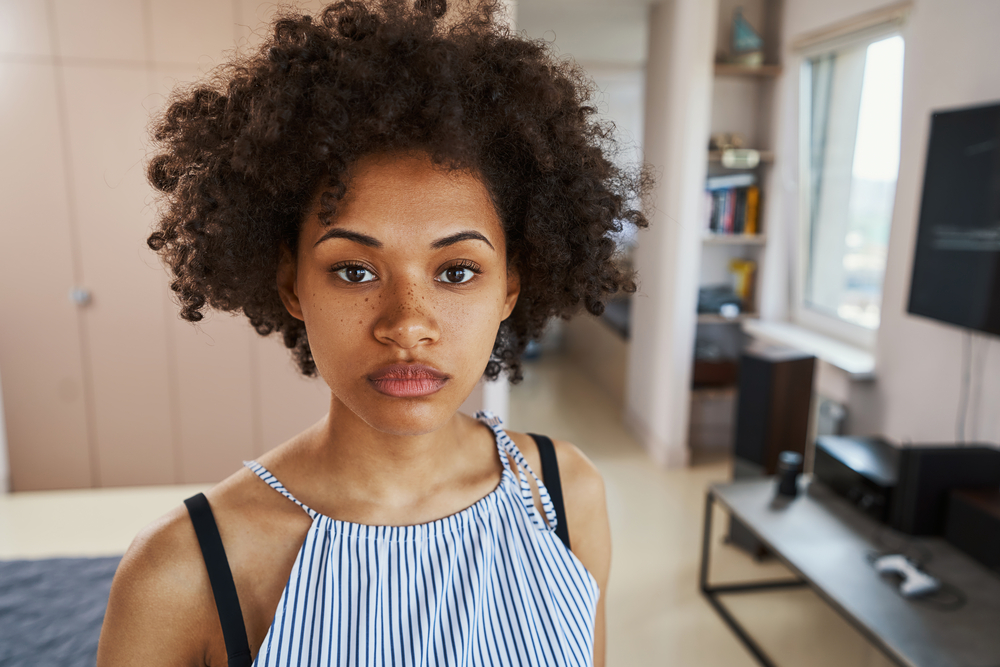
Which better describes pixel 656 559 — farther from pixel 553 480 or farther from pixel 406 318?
pixel 406 318

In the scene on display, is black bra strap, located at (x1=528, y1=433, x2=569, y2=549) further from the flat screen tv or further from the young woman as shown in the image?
the flat screen tv

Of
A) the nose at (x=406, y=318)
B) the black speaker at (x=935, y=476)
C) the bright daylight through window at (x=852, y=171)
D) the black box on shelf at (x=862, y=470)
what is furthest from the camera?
the bright daylight through window at (x=852, y=171)

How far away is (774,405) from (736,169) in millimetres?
1663

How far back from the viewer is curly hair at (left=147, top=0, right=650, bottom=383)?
71 cm

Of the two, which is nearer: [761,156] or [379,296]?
[379,296]

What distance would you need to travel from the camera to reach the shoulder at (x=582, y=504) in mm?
972

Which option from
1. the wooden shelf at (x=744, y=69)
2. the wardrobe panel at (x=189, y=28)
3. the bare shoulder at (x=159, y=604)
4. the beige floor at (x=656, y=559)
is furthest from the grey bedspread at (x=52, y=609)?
the wooden shelf at (x=744, y=69)

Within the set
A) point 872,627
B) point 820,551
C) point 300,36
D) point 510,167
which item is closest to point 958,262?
point 820,551

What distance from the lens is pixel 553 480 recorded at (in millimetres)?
967

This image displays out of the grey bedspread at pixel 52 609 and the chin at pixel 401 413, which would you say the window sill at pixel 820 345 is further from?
the grey bedspread at pixel 52 609

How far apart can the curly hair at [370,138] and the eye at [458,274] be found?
111 millimetres

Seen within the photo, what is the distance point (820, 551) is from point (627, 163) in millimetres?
1671

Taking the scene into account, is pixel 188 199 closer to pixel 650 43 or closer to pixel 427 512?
pixel 427 512

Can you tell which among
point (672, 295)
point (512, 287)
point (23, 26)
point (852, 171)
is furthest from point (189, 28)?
point (852, 171)
